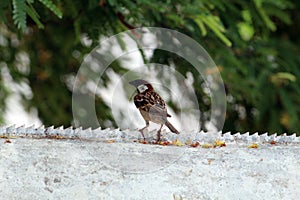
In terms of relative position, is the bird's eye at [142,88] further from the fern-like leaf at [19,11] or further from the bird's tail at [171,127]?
the fern-like leaf at [19,11]

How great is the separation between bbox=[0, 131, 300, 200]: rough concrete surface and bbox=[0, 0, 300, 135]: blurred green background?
1.05 m

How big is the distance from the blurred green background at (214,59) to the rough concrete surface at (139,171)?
1045 millimetres

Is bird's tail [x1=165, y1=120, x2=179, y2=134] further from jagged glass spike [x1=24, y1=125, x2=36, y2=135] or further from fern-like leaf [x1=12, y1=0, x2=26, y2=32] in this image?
fern-like leaf [x1=12, y1=0, x2=26, y2=32]

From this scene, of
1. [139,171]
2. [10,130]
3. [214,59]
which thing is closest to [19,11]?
[10,130]

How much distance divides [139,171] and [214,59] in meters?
1.39

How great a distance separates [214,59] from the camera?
8.70ft

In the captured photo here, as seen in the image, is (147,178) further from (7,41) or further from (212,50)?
(7,41)

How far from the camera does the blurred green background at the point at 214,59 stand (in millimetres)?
Answer: 2625

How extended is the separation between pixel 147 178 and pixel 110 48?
57.8 inches

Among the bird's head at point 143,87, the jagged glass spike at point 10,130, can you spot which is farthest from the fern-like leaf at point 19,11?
the bird's head at point 143,87

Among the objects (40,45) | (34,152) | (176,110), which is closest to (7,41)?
(40,45)

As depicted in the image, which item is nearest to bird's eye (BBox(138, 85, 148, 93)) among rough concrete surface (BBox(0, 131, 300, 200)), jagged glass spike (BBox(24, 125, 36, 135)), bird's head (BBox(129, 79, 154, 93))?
bird's head (BBox(129, 79, 154, 93))

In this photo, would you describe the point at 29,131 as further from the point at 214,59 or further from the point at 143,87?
the point at 214,59

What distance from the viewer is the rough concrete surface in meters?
1.27
